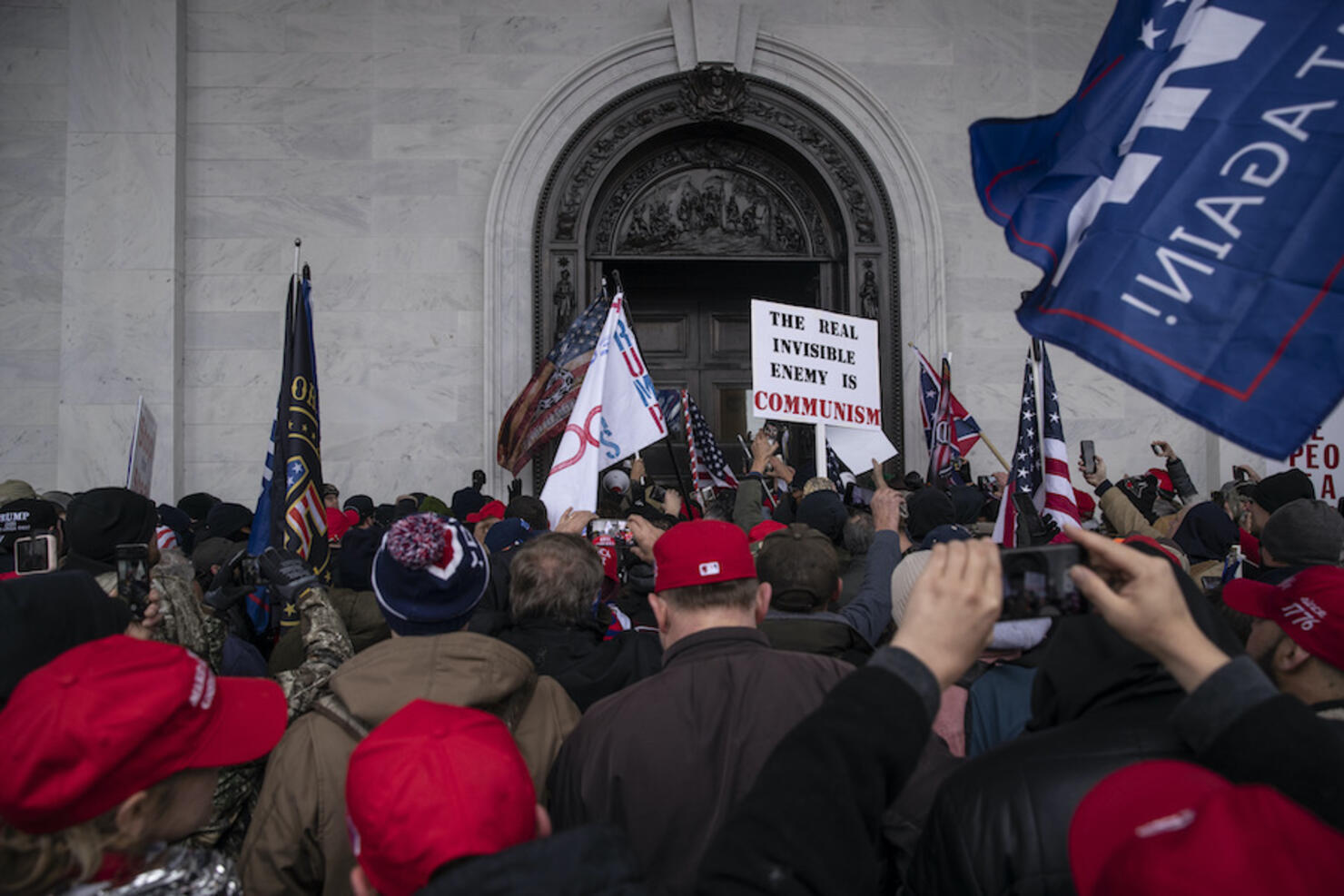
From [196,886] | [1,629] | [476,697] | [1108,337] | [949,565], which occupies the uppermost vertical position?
[1108,337]

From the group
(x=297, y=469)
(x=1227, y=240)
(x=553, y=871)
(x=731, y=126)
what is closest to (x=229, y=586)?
(x=297, y=469)

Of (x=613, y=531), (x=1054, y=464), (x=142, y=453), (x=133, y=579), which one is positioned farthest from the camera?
(x=142, y=453)

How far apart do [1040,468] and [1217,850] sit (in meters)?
4.46

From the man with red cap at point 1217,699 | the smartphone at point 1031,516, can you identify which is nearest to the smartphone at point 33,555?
the man with red cap at point 1217,699

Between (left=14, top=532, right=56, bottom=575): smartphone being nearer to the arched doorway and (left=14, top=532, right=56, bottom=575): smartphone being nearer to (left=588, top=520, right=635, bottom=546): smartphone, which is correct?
(left=588, top=520, right=635, bottom=546): smartphone

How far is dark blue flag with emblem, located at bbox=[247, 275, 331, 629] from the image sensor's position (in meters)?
5.15

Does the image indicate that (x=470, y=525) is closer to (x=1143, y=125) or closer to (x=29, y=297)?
(x=1143, y=125)

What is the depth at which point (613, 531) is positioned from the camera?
17.6 feet

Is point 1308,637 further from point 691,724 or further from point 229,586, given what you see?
point 229,586

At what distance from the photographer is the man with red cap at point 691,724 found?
1.99m

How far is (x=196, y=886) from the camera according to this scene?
1.57 meters

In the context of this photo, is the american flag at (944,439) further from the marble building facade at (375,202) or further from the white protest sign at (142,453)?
the white protest sign at (142,453)

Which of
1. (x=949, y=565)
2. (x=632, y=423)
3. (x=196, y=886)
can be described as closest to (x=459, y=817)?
(x=196, y=886)

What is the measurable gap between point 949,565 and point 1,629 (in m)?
2.02
